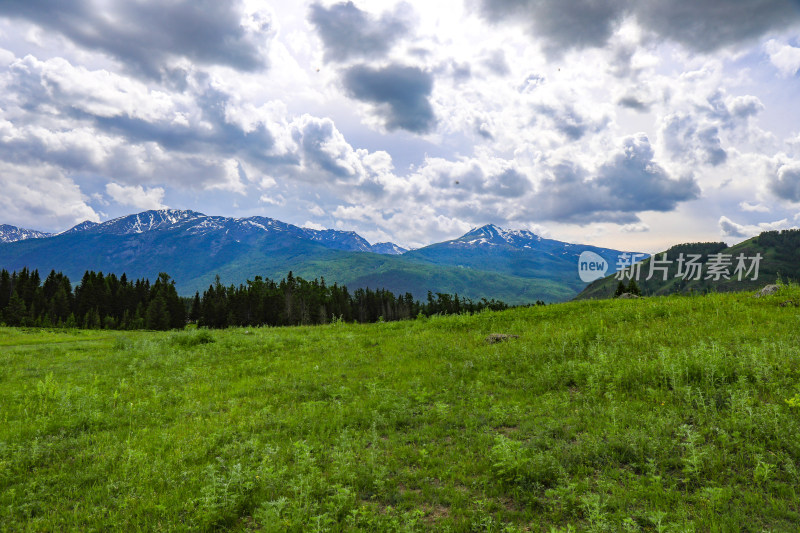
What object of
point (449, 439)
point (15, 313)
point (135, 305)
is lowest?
point (15, 313)

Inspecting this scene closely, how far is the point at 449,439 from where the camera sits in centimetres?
832

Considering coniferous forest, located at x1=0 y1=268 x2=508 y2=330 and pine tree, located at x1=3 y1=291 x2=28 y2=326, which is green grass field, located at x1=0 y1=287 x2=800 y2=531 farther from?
pine tree, located at x1=3 y1=291 x2=28 y2=326

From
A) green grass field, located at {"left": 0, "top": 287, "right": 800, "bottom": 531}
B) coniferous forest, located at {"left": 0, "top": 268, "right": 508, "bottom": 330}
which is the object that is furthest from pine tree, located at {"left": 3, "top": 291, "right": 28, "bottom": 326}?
green grass field, located at {"left": 0, "top": 287, "right": 800, "bottom": 531}

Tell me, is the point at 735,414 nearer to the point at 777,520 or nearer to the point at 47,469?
the point at 777,520

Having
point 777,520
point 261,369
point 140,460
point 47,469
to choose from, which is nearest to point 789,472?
point 777,520

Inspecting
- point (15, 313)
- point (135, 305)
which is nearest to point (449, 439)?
point (15, 313)

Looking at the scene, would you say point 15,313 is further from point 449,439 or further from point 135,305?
point 449,439

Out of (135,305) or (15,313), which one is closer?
(15,313)

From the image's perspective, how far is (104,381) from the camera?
14.1 m

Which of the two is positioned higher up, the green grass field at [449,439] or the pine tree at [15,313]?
the green grass field at [449,439]

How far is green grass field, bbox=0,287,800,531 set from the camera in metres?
5.62

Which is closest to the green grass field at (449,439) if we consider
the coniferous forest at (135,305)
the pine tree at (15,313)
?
the coniferous forest at (135,305)

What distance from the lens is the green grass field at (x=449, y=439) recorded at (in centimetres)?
562

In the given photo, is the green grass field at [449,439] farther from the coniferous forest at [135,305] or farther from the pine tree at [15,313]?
the pine tree at [15,313]
